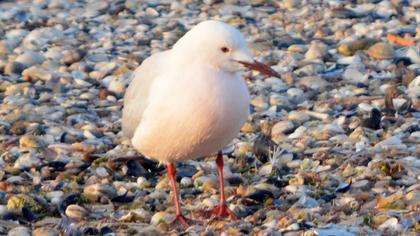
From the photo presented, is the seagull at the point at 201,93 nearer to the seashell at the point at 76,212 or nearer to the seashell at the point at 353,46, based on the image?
the seashell at the point at 76,212

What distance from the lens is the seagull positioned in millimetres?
5879

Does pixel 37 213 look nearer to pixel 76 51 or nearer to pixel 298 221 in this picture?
pixel 298 221

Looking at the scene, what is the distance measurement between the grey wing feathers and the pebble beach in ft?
1.46

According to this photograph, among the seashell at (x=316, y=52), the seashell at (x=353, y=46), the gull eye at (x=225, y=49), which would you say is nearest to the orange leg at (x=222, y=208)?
the gull eye at (x=225, y=49)

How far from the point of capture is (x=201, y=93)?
5.86 meters

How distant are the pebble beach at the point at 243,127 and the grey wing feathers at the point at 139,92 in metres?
0.44

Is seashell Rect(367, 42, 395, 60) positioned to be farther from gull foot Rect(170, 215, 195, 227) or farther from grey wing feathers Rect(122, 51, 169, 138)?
gull foot Rect(170, 215, 195, 227)

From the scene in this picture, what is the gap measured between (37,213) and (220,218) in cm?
110

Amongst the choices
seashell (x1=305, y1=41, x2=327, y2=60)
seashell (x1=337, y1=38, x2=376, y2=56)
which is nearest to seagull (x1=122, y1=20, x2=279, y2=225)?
seashell (x1=305, y1=41, x2=327, y2=60)

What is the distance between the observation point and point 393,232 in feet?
18.5

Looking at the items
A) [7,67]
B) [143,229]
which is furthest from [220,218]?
[7,67]

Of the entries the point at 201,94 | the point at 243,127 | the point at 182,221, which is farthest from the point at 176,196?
the point at 243,127

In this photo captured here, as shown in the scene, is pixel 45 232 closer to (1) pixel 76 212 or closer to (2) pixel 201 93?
(1) pixel 76 212

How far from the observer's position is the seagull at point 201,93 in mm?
5879
